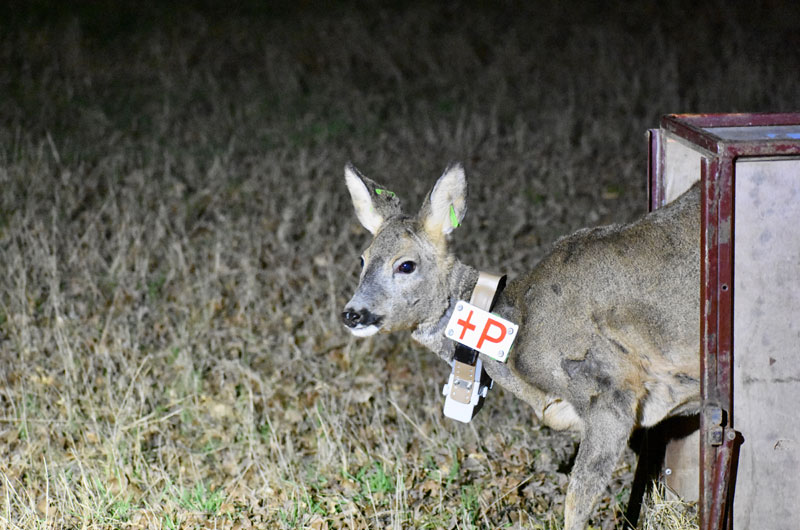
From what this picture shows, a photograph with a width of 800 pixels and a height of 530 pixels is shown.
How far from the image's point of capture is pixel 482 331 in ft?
13.5

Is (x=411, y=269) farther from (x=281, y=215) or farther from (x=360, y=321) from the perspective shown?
(x=281, y=215)

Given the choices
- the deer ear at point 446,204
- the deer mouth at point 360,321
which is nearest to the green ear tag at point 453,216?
the deer ear at point 446,204

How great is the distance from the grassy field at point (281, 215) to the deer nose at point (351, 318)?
90 centimetres

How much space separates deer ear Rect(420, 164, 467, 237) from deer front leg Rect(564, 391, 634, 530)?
3.22ft

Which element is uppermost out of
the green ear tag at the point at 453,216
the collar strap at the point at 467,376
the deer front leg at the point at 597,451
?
the green ear tag at the point at 453,216

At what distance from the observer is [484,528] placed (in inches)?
181

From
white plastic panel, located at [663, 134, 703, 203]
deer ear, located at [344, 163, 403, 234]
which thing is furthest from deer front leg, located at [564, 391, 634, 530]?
deer ear, located at [344, 163, 403, 234]

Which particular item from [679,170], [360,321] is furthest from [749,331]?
[360,321]

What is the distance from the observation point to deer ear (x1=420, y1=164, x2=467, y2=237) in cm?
429

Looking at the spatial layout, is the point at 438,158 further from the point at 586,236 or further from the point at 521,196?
the point at 586,236

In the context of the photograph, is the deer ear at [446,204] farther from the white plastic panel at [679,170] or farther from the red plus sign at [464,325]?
the white plastic panel at [679,170]

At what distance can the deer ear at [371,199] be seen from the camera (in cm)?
460

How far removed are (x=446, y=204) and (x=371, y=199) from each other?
15.5 inches

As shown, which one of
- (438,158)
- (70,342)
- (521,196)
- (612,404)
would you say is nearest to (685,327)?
(612,404)
